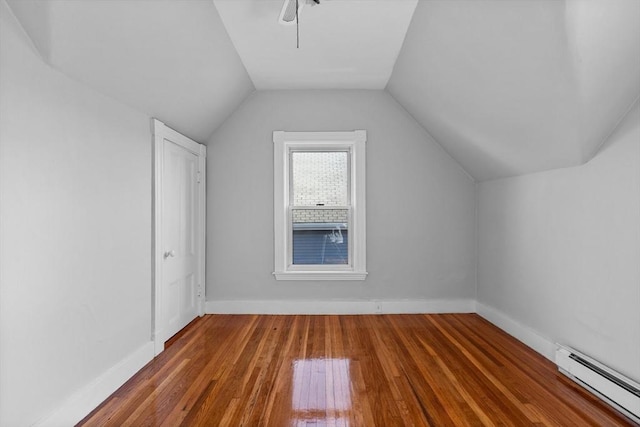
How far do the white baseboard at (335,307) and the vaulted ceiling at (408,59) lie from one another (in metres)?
1.63

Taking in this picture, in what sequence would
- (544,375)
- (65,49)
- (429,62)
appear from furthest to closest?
(429,62) → (544,375) → (65,49)

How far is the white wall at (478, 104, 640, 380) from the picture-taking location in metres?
2.24

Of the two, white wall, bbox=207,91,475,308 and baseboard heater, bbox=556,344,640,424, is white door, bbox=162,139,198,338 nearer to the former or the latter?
white wall, bbox=207,91,475,308

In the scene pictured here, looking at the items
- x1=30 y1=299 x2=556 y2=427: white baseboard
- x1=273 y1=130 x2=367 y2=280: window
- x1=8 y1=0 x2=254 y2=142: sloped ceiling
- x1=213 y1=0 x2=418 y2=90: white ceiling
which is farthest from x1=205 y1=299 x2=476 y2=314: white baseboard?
x1=213 y1=0 x2=418 y2=90: white ceiling

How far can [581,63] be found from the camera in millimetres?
2057

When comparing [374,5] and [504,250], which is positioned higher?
[374,5]

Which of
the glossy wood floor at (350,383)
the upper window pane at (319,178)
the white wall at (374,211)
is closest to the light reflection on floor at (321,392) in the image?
the glossy wood floor at (350,383)

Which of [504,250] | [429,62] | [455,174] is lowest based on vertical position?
[504,250]

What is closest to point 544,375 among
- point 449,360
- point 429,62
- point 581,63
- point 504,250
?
point 449,360

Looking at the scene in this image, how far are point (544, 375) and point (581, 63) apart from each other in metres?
2.10

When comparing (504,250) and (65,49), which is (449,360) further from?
(65,49)

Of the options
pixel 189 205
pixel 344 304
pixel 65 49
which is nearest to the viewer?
pixel 65 49

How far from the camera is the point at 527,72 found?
2.36 metres

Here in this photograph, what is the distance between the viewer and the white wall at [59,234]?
1.73m
